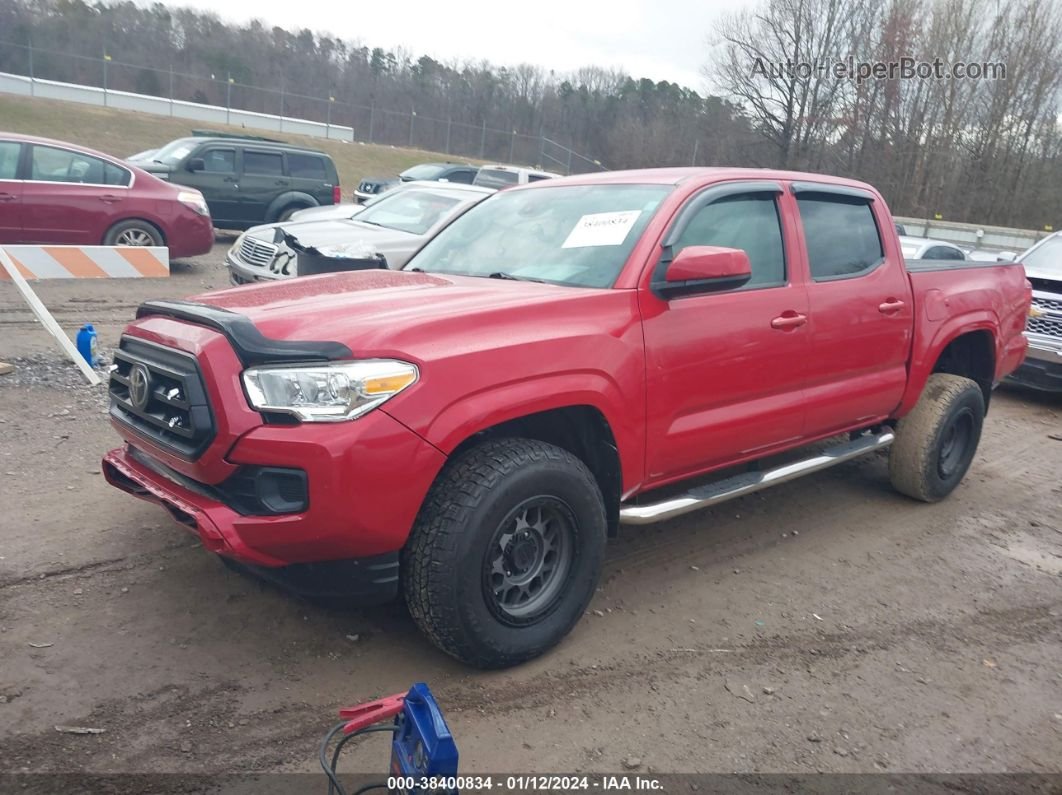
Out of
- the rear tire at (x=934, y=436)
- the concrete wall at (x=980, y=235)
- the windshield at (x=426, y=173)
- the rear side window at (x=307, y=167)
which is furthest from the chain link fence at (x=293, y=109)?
the rear tire at (x=934, y=436)

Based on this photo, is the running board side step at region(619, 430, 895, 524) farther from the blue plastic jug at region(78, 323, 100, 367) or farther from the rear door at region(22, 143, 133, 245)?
the rear door at region(22, 143, 133, 245)

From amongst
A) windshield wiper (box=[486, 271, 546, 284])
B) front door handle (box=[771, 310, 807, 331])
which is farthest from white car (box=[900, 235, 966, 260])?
windshield wiper (box=[486, 271, 546, 284])

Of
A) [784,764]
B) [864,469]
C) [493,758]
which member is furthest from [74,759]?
[864,469]

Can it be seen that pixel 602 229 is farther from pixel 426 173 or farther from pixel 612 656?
pixel 426 173

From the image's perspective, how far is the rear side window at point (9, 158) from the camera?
977 centimetres

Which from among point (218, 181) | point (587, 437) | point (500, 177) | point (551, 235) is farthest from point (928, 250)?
point (218, 181)

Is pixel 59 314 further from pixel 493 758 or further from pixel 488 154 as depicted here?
pixel 488 154

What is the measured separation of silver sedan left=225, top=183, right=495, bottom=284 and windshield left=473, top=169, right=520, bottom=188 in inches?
304

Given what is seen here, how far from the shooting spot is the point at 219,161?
14797 mm

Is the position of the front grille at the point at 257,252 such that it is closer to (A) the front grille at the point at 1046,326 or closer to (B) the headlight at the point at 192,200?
(B) the headlight at the point at 192,200

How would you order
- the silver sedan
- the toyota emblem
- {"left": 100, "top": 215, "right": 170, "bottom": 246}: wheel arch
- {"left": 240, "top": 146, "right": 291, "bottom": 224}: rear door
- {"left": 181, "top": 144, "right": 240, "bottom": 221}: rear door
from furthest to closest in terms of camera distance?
{"left": 240, "top": 146, "right": 291, "bottom": 224}: rear door < {"left": 181, "top": 144, "right": 240, "bottom": 221}: rear door < {"left": 100, "top": 215, "right": 170, "bottom": 246}: wheel arch < the silver sedan < the toyota emblem

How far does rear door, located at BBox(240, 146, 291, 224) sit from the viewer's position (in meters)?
15.0

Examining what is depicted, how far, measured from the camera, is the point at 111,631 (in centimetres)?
331

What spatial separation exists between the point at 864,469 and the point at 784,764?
377 centimetres
